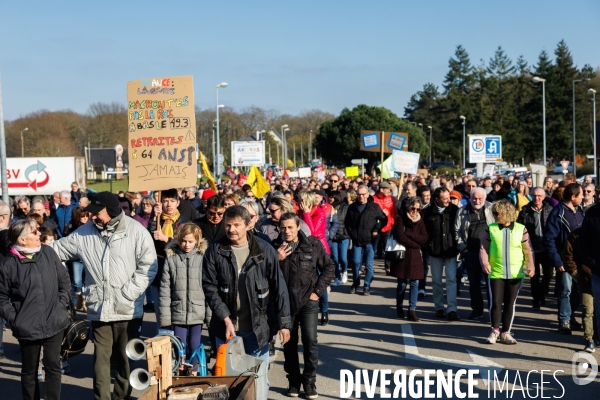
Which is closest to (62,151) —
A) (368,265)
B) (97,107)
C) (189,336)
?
(97,107)

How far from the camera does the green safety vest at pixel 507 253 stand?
29.7ft

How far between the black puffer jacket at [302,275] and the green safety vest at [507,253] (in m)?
2.95

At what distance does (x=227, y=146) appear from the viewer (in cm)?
9719

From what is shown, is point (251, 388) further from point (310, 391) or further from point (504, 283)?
point (504, 283)

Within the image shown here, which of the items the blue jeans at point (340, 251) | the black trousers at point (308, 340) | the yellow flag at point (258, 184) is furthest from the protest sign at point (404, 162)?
the black trousers at point (308, 340)

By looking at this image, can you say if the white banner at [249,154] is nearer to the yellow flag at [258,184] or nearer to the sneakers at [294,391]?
the yellow flag at [258,184]

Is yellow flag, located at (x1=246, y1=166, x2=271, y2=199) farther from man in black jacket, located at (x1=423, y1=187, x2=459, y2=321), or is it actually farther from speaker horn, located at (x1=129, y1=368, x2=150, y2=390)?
speaker horn, located at (x1=129, y1=368, x2=150, y2=390)

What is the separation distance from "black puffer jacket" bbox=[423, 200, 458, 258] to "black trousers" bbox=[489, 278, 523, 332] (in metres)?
1.54

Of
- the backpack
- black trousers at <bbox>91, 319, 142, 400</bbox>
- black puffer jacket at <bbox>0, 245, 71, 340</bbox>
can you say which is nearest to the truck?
the backpack

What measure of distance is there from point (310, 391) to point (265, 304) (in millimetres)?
1557

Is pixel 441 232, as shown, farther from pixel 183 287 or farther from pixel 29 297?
pixel 29 297

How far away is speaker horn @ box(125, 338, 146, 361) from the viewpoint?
5023 mm

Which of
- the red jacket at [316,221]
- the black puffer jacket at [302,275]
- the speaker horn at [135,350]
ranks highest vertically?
the red jacket at [316,221]

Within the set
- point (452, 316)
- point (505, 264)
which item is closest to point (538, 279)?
point (452, 316)
